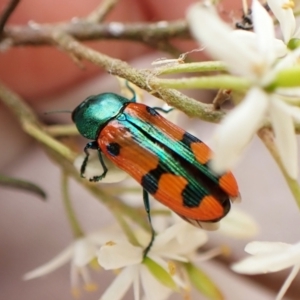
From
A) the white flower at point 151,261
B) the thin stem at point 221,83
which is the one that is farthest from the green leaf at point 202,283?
the thin stem at point 221,83

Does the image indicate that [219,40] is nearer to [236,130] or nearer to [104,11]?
[236,130]

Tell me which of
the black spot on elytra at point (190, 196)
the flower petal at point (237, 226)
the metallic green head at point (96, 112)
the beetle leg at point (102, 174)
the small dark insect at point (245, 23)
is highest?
the small dark insect at point (245, 23)

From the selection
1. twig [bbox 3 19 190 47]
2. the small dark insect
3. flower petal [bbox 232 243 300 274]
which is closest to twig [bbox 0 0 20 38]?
twig [bbox 3 19 190 47]

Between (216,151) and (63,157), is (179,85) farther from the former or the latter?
(63,157)

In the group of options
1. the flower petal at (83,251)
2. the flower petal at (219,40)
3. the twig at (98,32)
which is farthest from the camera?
the twig at (98,32)

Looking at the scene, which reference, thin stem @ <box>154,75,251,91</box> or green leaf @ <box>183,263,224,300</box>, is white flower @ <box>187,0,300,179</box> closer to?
thin stem @ <box>154,75,251,91</box>

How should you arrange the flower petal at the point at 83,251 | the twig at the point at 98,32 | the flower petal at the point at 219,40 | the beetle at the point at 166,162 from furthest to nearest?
the twig at the point at 98,32 < the flower petal at the point at 83,251 < the beetle at the point at 166,162 < the flower petal at the point at 219,40

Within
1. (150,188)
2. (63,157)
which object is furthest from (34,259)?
(150,188)

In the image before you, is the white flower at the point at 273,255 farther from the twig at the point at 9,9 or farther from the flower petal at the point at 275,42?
the twig at the point at 9,9
